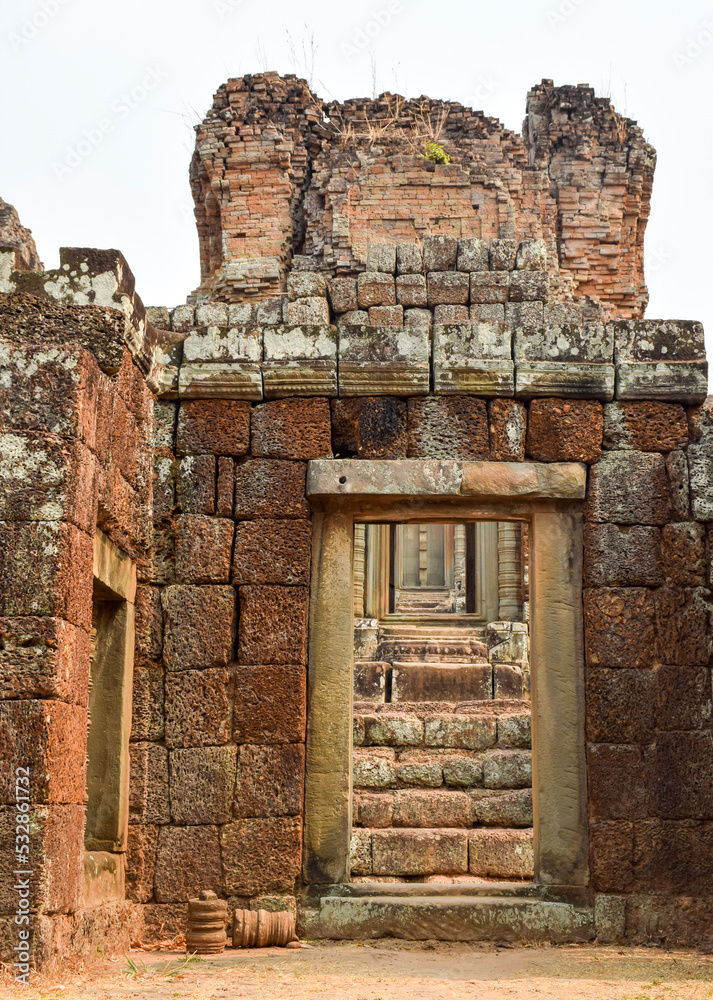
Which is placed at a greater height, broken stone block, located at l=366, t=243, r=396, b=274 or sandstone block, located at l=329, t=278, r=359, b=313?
broken stone block, located at l=366, t=243, r=396, b=274

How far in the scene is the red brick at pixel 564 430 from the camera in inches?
277

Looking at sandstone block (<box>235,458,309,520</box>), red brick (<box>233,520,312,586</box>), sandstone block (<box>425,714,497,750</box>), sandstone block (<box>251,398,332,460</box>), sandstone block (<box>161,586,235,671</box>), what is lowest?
sandstone block (<box>425,714,497,750</box>)

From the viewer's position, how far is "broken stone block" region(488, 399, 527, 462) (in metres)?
7.03

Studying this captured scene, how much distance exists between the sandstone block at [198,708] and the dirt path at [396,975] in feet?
3.98

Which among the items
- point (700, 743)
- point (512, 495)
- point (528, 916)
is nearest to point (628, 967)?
point (528, 916)

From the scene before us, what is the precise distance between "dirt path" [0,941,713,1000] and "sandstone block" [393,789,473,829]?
190 cm

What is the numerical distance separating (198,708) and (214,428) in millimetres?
1757

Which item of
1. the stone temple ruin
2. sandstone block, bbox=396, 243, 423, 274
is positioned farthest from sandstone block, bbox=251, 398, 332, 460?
sandstone block, bbox=396, 243, 423, 274

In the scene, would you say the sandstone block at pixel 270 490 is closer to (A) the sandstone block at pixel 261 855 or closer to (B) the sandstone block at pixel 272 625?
(B) the sandstone block at pixel 272 625

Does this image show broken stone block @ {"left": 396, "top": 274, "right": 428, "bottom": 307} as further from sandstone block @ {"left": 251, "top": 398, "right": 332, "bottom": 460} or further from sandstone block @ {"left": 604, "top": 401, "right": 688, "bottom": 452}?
sandstone block @ {"left": 604, "top": 401, "right": 688, "bottom": 452}

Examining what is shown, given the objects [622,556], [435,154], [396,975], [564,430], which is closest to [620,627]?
[622,556]

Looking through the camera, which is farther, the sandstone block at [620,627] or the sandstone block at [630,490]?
the sandstone block at [630,490]

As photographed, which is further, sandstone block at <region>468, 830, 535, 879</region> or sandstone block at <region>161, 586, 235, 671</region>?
sandstone block at <region>468, 830, 535, 879</region>

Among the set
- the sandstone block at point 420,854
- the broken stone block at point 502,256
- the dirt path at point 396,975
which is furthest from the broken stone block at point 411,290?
the dirt path at point 396,975
